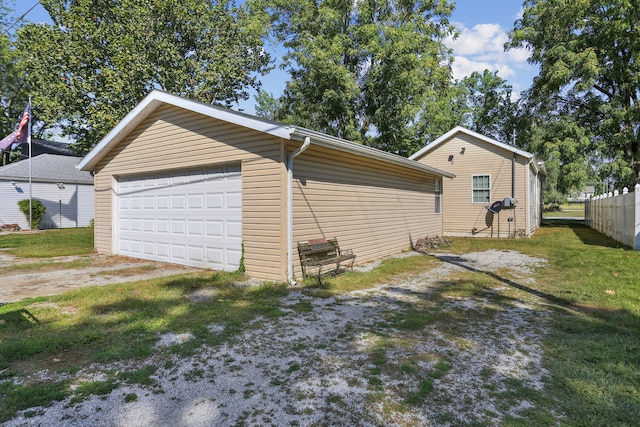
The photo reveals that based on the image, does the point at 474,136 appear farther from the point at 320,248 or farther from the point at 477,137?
the point at 320,248

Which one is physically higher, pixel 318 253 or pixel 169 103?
pixel 169 103

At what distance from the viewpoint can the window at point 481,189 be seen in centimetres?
1576

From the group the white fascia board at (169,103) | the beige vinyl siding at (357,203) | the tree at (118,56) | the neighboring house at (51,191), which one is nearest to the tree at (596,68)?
the beige vinyl siding at (357,203)

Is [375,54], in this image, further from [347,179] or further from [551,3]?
[347,179]

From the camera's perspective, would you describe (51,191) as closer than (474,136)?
No

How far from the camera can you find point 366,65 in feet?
72.2

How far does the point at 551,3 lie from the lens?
19.0 meters

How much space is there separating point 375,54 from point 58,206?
66.5 ft

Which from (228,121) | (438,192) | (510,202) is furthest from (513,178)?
(228,121)

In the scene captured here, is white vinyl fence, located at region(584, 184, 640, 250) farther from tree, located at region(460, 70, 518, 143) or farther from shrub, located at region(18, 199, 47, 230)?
shrub, located at region(18, 199, 47, 230)

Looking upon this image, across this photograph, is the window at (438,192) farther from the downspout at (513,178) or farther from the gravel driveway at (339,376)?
the gravel driveway at (339,376)

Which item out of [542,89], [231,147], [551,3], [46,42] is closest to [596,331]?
[231,147]

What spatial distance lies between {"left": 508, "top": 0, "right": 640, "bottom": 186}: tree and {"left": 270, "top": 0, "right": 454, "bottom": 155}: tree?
5063 mm

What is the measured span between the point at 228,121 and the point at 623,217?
12661 mm
